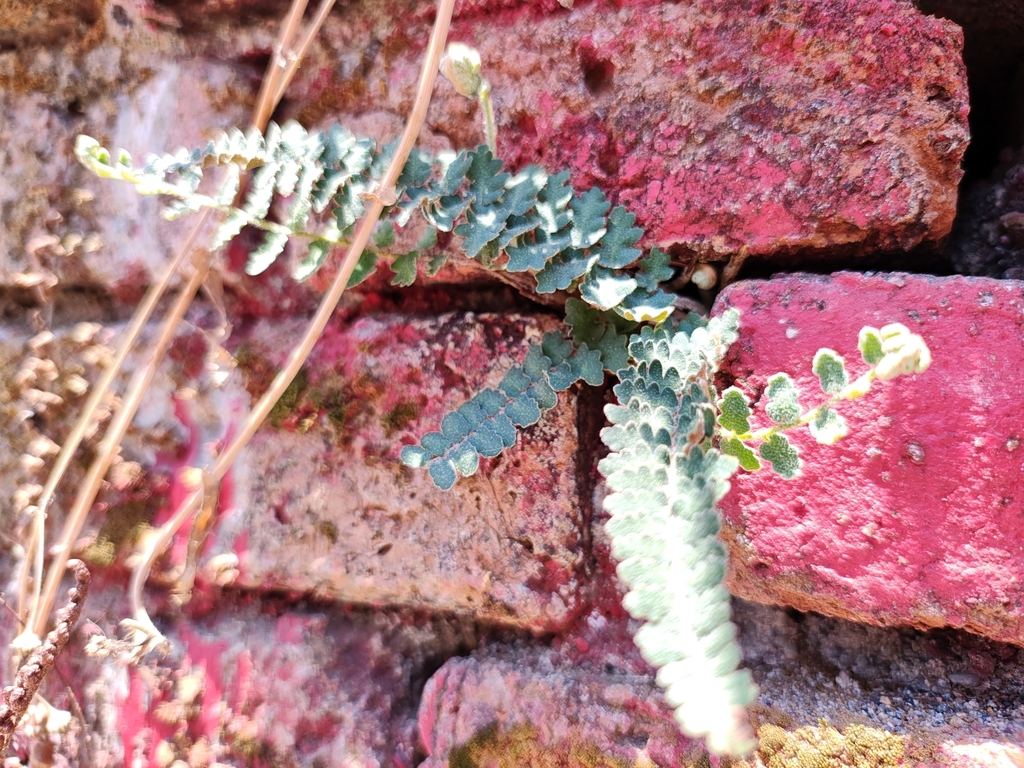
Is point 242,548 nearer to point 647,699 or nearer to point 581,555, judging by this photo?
point 581,555

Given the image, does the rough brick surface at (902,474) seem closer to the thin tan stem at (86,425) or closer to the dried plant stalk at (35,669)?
the thin tan stem at (86,425)

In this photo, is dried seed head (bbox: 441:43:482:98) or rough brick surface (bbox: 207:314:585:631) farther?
rough brick surface (bbox: 207:314:585:631)

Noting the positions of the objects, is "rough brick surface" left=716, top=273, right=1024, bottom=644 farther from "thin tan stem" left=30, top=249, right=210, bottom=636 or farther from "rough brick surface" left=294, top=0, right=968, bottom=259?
"thin tan stem" left=30, top=249, right=210, bottom=636

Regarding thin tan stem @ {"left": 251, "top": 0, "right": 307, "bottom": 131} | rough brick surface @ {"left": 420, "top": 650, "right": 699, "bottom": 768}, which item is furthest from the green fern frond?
rough brick surface @ {"left": 420, "top": 650, "right": 699, "bottom": 768}

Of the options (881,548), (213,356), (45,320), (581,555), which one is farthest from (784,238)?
(45,320)

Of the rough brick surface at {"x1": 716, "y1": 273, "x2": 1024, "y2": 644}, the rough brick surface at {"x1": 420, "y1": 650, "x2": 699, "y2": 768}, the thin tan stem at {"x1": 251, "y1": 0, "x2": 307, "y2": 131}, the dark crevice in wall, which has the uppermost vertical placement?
the thin tan stem at {"x1": 251, "y1": 0, "x2": 307, "y2": 131}

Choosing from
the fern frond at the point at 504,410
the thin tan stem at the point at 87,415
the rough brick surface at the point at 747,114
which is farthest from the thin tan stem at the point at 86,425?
the fern frond at the point at 504,410
